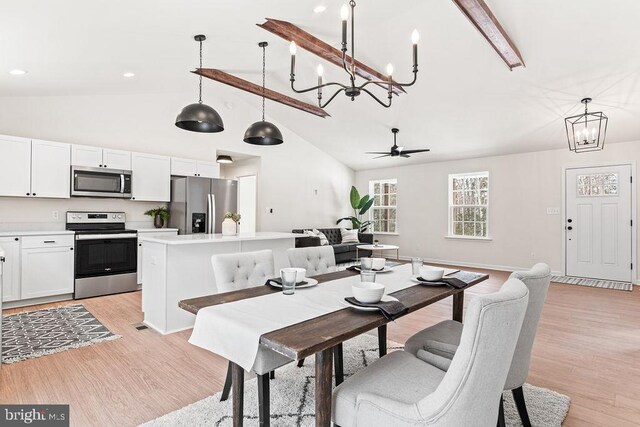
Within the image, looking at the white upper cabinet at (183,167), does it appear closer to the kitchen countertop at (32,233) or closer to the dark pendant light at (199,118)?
the kitchen countertop at (32,233)

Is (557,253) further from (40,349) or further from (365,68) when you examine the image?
(40,349)

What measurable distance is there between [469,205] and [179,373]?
22.2 ft

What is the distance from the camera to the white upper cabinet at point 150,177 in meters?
5.23

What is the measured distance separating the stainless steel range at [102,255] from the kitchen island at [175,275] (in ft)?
5.09

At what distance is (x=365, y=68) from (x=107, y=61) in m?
3.01

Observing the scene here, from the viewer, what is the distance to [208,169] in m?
6.09

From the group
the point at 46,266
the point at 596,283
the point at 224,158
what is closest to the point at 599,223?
the point at 596,283

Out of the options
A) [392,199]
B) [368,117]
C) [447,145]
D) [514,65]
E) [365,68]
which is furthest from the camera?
[392,199]

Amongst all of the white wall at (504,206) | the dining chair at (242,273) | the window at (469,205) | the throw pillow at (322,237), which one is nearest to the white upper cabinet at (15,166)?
the dining chair at (242,273)

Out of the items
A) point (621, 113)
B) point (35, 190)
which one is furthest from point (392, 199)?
point (35, 190)

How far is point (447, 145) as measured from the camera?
6.88m

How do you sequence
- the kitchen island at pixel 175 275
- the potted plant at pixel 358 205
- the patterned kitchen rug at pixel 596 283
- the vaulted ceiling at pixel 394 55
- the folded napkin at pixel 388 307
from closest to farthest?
the folded napkin at pixel 388 307
the vaulted ceiling at pixel 394 55
the kitchen island at pixel 175 275
the patterned kitchen rug at pixel 596 283
the potted plant at pixel 358 205

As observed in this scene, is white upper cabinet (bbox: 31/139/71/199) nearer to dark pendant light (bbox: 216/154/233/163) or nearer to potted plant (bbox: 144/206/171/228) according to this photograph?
potted plant (bbox: 144/206/171/228)

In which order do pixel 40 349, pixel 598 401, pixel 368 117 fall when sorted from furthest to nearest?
pixel 368 117 → pixel 40 349 → pixel 598 401
